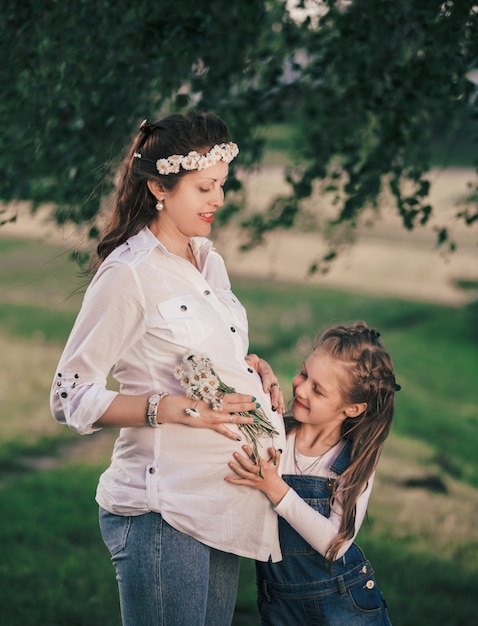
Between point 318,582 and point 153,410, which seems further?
point 318,582

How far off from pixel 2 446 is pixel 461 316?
287 inches

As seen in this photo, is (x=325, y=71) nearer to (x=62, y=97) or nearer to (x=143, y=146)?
(x=62, y=97)

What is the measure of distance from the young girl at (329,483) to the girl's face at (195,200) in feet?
1.86

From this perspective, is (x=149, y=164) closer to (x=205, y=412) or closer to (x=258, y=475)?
(x=205, y=412)

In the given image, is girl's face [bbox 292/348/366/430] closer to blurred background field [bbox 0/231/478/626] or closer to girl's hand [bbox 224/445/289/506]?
girl's hand [bbox 224/445/289/506]

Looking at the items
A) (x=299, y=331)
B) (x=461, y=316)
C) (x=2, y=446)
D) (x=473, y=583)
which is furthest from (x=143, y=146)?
(x=461, y=316)

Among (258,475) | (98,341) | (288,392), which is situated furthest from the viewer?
(288,392)

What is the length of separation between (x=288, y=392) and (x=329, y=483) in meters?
5.38

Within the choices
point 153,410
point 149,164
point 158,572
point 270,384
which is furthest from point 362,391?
point 149,164

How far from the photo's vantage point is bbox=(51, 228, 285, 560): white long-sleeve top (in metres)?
2.46

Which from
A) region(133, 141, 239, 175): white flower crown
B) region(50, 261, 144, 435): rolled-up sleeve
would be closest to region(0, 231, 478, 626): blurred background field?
region(50, 261, 144, 435): rolled-up sleeve

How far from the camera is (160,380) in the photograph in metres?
2.54

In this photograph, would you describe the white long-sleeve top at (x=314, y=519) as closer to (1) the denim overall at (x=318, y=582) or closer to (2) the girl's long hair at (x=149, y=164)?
(1) the denim overall at (x=318, y=582)

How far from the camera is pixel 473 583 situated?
5301mm
